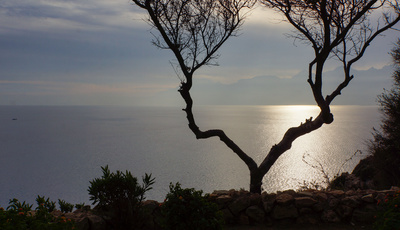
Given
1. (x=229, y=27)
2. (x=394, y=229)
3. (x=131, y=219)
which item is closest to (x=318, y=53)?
(x=229, y=27)

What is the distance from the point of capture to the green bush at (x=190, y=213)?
5.66 metres

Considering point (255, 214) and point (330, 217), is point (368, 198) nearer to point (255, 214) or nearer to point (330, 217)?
point (330, 217)

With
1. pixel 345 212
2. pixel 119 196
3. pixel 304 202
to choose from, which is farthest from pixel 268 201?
pixel 119 196

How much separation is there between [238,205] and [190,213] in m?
2.55

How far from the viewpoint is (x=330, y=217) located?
8.02 meters

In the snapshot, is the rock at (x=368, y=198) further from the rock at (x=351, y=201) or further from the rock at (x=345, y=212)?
the rock at (x=345, y=212)

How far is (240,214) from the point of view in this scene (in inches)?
318

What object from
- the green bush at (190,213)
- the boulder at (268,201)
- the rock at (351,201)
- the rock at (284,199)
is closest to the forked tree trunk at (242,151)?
the boulder at (268,201)

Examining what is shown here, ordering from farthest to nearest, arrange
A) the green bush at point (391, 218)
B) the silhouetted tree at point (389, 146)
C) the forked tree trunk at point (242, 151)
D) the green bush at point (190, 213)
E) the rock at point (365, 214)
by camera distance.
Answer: the silhouetted tree at point (389, 146), the forked tree trunk at point (242, 151), the rock at point (365, 214), the green bush at point (190, 213), the green bush at point (391, 218)

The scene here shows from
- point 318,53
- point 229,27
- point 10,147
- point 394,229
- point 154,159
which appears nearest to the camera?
point 394,229

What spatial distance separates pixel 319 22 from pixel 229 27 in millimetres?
3612

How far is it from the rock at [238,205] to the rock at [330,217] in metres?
1.93

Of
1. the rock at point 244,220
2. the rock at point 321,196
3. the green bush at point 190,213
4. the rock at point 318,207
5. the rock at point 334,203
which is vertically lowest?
the rock at point 244,220

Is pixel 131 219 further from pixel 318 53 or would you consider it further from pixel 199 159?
pixel 199 159
